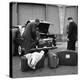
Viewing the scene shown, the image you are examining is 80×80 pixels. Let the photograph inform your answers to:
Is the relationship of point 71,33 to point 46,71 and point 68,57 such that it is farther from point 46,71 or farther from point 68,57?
point 46,71

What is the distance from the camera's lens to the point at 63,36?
615 cm

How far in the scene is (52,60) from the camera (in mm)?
5977

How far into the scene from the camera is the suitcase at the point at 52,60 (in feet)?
19.5

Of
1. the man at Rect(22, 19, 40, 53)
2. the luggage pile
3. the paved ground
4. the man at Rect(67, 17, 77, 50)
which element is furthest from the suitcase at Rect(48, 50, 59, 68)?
the man at Rect(22, 19, 40, 53)

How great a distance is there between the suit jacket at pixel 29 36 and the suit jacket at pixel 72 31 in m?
0.98

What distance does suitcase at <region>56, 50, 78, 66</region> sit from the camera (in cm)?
612

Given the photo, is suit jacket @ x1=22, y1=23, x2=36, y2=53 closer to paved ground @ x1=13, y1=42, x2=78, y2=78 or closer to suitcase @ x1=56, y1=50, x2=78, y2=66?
paved ground @ x1=13, y1=42, x2=78, y2=78

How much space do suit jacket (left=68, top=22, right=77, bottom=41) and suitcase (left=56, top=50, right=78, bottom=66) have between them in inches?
14.0

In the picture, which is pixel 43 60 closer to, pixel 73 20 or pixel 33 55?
pixel 33 55

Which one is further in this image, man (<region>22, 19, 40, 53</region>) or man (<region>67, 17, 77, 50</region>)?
man (<region>67, 17, 77, 50</region>)

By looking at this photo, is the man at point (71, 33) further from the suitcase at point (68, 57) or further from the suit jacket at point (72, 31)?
the suitcase at point (68, 57)

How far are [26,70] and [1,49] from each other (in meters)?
0.76

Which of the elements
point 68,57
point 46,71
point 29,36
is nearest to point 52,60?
point 46,71

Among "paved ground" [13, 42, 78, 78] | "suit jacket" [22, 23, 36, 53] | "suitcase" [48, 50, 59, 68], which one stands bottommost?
"paved ground" [13, 42, 78, 78]
